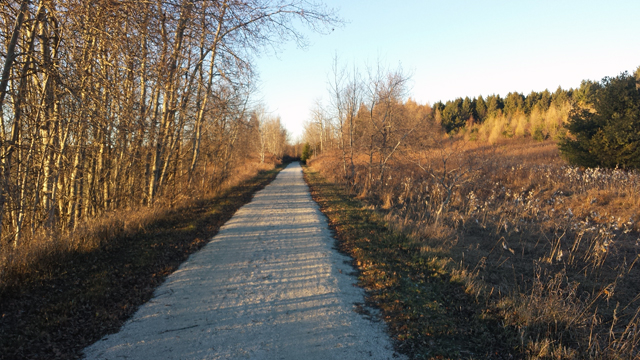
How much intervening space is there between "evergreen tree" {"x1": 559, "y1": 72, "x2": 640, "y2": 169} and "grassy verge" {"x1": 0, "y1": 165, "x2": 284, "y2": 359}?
62.6 feet

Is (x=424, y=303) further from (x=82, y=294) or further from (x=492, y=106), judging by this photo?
(x=492, y=106)

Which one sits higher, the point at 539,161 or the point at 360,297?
the point at 539,161

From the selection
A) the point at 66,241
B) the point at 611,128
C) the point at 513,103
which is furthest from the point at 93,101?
the point at 513,103

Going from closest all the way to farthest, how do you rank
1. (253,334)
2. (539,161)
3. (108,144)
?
(253,334) < (108,144) < (539,161)

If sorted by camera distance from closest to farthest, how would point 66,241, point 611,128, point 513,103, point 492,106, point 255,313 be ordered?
point 255,313, point 66,241, point 611,128, point 513,103, point 492,106

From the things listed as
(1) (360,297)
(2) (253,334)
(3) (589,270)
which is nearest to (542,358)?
(1) (360,297)

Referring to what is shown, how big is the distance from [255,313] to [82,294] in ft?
8.31

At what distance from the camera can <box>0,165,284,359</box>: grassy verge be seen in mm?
3551

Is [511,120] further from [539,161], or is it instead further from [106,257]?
[106,257]

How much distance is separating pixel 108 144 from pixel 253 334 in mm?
7830

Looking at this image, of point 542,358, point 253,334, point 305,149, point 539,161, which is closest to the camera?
point 542,358

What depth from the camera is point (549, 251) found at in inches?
300

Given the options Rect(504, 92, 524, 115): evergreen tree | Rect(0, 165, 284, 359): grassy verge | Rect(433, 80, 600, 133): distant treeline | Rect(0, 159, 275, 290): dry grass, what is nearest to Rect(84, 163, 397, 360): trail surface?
Rect(0, 165, 284, 359): grassy verge

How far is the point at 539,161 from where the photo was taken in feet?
67.0
